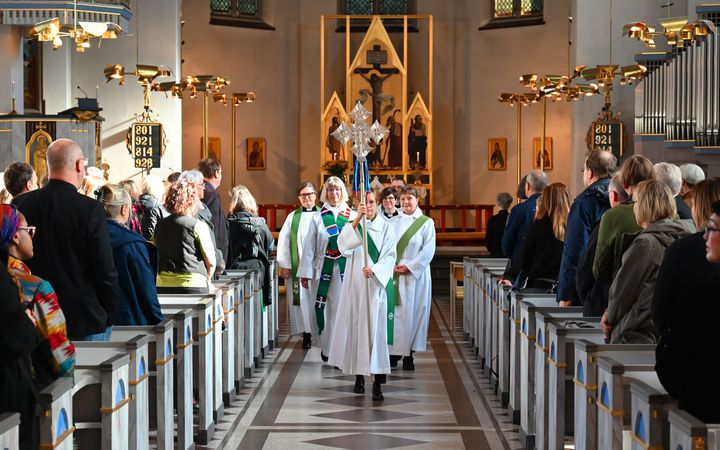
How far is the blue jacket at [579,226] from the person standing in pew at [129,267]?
2.90 meters

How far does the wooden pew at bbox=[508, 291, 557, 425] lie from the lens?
890 centimetres

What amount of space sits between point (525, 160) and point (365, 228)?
755 inches

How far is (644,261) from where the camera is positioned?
6.21 m

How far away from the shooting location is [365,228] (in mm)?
10328

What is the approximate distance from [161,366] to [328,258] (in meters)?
5.54

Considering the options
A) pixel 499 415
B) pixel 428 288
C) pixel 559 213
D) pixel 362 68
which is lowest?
pixel 499 415

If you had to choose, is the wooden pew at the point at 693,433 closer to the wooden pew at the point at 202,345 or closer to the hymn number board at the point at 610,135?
the wooden pew at the point at 202,345

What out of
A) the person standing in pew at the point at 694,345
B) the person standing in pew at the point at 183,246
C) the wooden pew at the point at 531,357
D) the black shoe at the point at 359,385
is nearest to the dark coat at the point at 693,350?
the person standing in pew at the point at 694,345

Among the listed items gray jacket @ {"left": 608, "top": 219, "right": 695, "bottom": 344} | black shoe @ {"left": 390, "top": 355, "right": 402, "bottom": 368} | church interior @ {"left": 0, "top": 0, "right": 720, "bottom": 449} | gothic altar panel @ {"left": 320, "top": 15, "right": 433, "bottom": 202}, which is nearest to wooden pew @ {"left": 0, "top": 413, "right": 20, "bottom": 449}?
church interior @ {"left": 0, "top": 0, "right": 720, "bottom": 449}

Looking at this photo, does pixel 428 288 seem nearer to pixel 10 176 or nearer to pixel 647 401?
pixel 10 176

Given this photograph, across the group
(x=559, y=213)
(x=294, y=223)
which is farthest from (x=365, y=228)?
(x=294, y=223)

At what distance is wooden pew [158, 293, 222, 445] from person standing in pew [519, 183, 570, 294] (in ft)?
8.43

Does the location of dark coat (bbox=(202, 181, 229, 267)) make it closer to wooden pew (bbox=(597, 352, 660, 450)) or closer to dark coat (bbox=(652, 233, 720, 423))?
wooden pew (bbox=(597, 352, 660, 450))

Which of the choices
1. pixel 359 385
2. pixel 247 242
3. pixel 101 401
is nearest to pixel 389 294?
pixel 359 385
